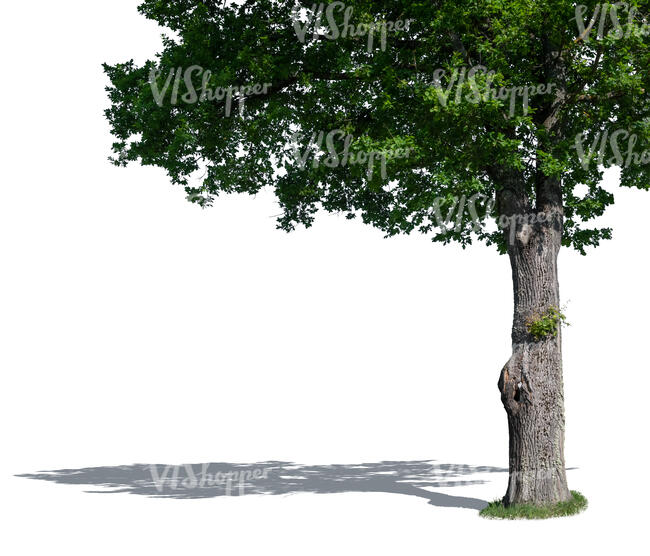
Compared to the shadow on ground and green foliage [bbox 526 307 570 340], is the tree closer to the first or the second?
green foliage [bbox 526 307 570 340]

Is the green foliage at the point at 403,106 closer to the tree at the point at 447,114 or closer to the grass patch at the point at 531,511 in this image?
the tree at the point at 447,114

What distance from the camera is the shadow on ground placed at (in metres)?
19.7

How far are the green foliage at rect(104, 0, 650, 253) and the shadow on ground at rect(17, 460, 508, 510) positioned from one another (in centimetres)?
633

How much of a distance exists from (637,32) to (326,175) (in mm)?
7814

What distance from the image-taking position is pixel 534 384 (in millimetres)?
16703

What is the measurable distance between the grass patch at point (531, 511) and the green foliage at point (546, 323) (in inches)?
135

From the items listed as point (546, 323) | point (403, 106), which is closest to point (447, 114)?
point (403, 106)

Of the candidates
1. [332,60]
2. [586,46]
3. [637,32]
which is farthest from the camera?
[332,60]

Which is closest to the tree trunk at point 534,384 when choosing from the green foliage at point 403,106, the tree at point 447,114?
the tree at point 447,114

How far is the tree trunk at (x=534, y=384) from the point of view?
16.6 m

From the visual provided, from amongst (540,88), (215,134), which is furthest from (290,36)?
(540,88)

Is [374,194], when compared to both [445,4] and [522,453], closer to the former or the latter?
[445,4]

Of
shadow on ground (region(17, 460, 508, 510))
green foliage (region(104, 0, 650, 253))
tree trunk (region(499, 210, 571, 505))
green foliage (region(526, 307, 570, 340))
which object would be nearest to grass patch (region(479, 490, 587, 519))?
tree trunk (region(499, 210, 571, 505))

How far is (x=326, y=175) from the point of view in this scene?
20.0m
